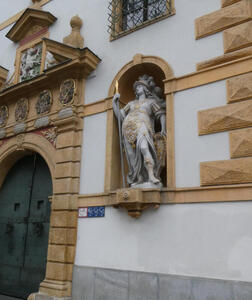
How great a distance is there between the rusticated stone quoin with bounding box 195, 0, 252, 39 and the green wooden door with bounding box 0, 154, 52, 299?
4.79 m

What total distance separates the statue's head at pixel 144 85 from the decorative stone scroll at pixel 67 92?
62.2 inches

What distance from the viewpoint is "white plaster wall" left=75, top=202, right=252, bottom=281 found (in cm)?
472

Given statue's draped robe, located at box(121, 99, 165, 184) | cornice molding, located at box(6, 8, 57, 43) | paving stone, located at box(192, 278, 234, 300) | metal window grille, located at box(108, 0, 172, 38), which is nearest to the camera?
paving stone, located at box(192, 278, 234, 300)

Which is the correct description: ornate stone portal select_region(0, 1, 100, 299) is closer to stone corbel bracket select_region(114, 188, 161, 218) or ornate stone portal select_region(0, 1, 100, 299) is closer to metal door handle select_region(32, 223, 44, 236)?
metal door handle select_region(32, 223, 44, 236)

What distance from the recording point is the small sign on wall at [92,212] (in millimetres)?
6352

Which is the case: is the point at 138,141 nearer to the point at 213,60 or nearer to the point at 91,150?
the point at 91,150

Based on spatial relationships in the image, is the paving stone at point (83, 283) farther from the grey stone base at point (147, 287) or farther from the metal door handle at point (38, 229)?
the metal door handle at point (38, 229)

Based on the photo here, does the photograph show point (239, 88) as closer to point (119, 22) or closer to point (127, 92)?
point (127, 92)

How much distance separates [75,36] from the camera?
7.80 metres

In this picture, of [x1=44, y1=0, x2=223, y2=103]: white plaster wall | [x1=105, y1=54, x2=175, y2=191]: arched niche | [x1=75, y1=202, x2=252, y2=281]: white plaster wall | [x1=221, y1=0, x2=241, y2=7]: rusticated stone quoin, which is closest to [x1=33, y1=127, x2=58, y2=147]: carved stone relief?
[x1=44, y1=0, x2=223, y2=103]: white plaster wall

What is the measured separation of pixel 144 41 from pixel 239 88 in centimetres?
241

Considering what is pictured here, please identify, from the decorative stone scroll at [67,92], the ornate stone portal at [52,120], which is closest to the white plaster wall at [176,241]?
the ornate stone portal at [52,120]

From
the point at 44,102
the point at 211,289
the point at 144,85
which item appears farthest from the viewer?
the point at 44,102

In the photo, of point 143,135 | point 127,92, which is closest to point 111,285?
point 143,135
